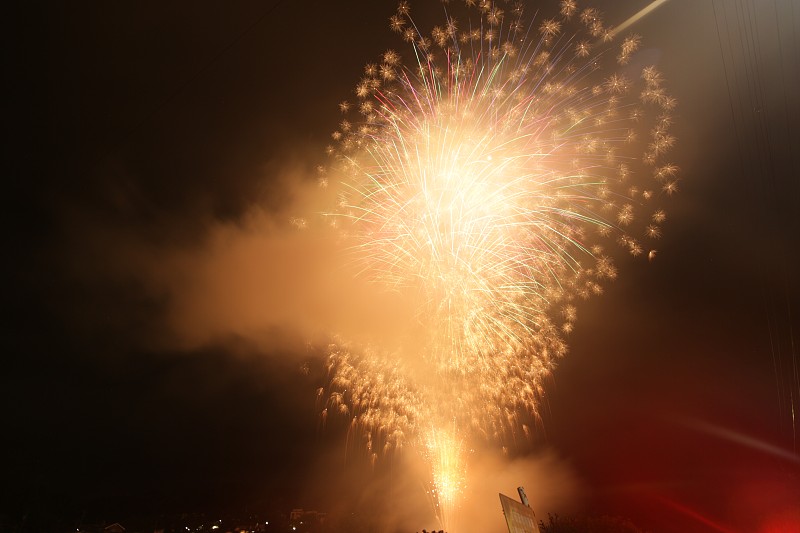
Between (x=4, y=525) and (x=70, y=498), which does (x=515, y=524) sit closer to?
(x=4, y=525)

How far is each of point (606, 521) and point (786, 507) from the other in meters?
10.1

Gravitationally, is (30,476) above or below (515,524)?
above

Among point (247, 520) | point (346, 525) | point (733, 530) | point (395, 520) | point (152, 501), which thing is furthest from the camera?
point (152, 501)

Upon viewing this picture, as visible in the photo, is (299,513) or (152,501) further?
(152,501)

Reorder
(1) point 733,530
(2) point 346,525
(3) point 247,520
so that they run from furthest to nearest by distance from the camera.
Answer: (3) point 247,520, (2) point 346,525, (1) point 733,530

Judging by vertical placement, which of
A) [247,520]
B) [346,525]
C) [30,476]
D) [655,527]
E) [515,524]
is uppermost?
[30,476]

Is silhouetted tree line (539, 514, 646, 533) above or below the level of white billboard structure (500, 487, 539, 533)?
above

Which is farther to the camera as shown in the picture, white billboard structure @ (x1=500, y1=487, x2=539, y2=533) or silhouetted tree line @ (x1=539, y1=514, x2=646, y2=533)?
silhouetted tree line @ (x1=539, y1=514, x2=646, y2=533)

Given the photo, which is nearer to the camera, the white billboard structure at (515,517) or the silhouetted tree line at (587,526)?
the white billboard structure at (515,517)

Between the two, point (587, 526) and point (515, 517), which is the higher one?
point (587, 526)

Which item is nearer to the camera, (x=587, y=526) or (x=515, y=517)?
(x=515, y=517)

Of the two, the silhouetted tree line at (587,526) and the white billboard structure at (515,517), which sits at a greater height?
the silhouetted tree line at (587,526)

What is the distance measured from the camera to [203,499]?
231 ft

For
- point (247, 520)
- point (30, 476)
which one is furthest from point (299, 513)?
point (30, 476)
